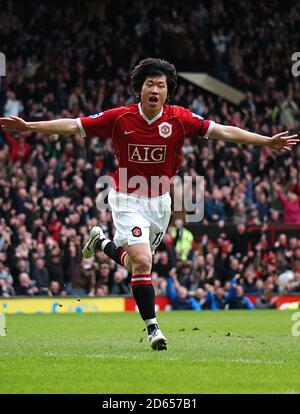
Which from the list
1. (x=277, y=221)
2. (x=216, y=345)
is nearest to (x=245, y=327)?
(x=216, y=345)

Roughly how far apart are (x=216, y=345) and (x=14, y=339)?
2705mm

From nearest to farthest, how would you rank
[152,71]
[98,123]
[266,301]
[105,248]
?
1. [152,71]
2. [98,123]
3. [105,248]
4. [266,301]

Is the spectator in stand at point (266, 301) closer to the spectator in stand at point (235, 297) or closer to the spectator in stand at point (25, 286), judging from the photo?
the spectator in stand at point (235, 297)

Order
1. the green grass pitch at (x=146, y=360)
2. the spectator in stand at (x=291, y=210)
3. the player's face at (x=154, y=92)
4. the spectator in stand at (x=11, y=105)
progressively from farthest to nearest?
the spectator in stand at (x=291, y=210)
the spectator in stand at (x=11, y=105)
the player's face at (x=154, y=92)
the green grass pitch at (x=146, y=360)

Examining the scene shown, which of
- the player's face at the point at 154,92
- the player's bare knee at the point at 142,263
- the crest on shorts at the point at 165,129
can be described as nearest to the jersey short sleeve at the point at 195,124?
the crest on shorts at the point at 165,129

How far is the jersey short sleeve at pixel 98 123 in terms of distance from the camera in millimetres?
11688

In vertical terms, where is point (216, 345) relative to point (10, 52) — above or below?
below

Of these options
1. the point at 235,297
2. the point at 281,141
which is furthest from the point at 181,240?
the point at 281,141

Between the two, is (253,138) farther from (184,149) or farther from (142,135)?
(184,149)

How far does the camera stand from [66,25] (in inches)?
1326

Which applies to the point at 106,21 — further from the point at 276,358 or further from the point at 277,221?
the point at 276,358

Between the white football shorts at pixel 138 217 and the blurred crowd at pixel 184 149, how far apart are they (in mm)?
11995

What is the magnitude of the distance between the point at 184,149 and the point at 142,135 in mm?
18730

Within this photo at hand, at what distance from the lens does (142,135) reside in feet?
38.4
